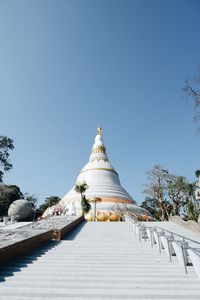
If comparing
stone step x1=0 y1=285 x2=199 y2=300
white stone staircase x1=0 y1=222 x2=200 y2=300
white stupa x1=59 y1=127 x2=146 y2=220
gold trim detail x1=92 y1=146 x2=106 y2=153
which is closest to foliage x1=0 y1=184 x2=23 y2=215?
white stupa x1=59 y1=127 x2=146 y2=220

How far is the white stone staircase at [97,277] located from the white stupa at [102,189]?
1960 cm

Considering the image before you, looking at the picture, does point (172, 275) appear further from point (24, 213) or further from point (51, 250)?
point (24, 213)

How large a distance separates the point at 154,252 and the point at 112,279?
252cm

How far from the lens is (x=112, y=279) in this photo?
3646 mm

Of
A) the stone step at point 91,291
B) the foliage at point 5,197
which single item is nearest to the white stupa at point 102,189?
the foliage at point 5,197

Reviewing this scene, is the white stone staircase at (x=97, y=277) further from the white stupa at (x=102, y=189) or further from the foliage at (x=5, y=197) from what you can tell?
the foliage at (x=5, y=197)

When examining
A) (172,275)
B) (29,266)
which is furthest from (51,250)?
(172,275)

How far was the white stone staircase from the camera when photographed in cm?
305

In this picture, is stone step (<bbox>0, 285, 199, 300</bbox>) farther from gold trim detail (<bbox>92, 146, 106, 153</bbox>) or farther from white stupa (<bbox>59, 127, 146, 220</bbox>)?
gold trim detail (<bbox>92, 146, 106, 153</bbox>)

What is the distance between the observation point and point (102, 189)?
29.2 metres

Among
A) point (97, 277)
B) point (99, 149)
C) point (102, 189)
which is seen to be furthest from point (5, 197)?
point (97, 277)

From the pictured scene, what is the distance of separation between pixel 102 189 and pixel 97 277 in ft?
84.0

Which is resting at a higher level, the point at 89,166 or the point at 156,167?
the point at 89,166

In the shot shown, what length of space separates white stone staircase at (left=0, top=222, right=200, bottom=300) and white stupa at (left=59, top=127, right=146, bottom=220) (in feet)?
64.3
